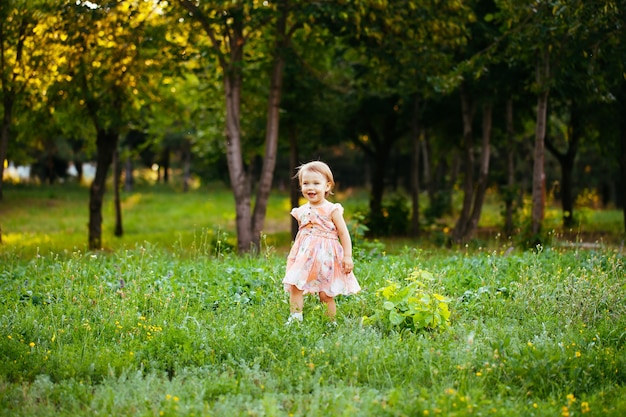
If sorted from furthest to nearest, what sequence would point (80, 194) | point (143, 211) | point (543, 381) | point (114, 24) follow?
point (80, 194), point (143, 211), point (114, 24), point (543, 381)

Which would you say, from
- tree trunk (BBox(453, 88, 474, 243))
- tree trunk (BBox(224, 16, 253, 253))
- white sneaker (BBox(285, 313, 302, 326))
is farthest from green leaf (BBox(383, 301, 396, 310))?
tree trunk (BBox(453, 88, 474, 243))

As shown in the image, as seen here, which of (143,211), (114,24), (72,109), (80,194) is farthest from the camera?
(80,194)

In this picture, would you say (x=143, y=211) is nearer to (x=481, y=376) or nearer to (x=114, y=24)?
(x=114, y=24)

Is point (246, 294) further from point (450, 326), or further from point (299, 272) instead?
point (450, 326)

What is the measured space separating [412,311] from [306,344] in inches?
44.3

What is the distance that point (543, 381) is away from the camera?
5.09m

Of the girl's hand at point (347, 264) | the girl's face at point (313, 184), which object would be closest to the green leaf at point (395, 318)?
the girl's hand at point (347, 264)

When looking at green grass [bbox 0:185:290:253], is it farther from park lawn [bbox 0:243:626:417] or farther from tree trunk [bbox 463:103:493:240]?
park lawn [bbox 0:243:626:417]

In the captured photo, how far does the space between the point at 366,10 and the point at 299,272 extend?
292 inches

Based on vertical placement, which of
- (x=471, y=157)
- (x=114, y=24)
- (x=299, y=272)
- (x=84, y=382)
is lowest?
(x=84, y=382)

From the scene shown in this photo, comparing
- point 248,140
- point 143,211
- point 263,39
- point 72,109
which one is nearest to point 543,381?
point 263,39

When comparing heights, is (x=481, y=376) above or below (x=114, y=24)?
below

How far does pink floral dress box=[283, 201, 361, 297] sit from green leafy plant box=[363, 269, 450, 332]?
14.4 inches

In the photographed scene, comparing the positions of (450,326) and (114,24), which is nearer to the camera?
(450,326)
